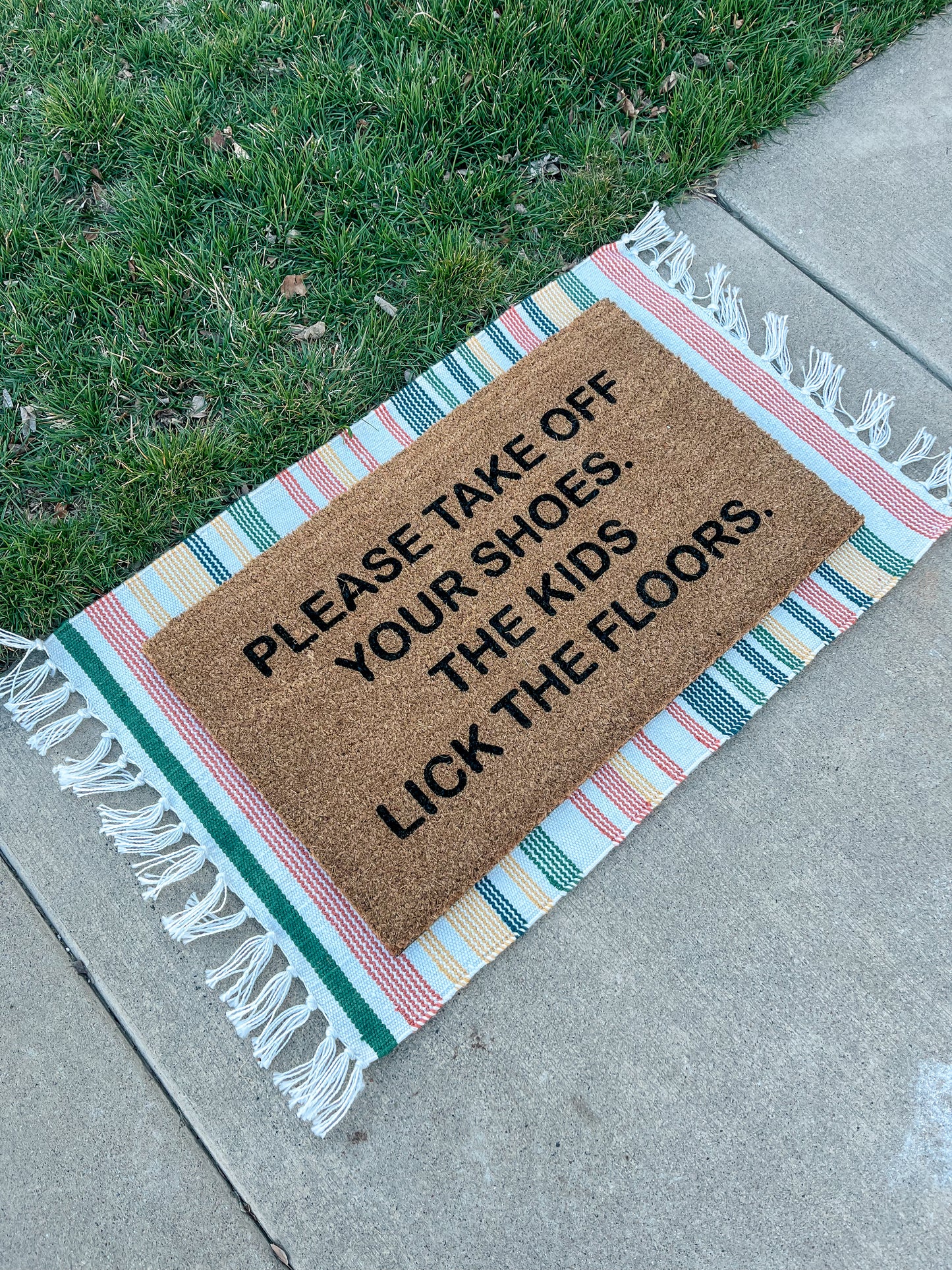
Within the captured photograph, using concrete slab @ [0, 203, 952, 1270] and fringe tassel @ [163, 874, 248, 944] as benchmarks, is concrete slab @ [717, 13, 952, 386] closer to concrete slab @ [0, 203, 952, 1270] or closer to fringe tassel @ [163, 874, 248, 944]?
concrete slab @ [0, 203, 952, 1270]

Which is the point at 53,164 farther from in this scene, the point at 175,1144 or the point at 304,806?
the point at 175,1144

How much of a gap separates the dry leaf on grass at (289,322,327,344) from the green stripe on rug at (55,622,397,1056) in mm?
970

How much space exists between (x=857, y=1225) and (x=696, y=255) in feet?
7.94

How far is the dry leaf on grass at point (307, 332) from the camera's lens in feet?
7.83

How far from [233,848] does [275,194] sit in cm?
179

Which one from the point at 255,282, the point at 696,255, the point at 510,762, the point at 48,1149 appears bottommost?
the point at 48,1149

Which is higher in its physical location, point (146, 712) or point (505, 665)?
point (505, 665)

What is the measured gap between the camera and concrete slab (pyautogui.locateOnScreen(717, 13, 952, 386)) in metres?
2.49

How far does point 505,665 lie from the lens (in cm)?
206

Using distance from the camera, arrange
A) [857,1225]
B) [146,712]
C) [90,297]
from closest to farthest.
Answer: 1. [857,1225]
2. [146,712]
3. [90,297]

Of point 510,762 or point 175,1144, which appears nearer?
point 175,1144

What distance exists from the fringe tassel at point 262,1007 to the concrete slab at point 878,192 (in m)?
2.31

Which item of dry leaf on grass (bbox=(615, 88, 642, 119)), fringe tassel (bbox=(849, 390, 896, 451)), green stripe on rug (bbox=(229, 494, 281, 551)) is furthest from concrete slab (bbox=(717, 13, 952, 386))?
green stripe on rug (bbox=(229, 494, 281, 551))

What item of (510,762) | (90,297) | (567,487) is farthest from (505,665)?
(90,297)
